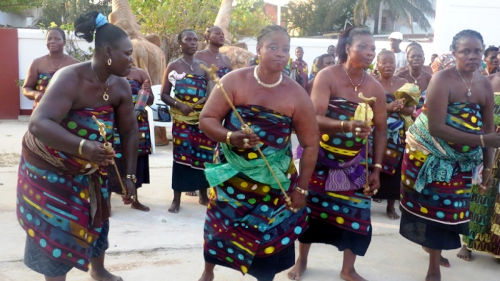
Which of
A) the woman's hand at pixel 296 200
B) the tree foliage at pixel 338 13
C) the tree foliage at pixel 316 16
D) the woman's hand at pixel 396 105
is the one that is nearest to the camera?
the woman's hand at pixel 296 200

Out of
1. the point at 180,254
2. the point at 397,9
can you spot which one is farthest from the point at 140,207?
the point at 397,9

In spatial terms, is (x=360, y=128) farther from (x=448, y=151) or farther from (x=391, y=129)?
(x=391, y=129)

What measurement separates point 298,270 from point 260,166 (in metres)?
1.29

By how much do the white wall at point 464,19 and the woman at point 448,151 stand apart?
13.0 metres

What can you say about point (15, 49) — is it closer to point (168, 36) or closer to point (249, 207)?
point (168, 36)

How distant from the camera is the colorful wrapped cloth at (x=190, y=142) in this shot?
5.82 metres

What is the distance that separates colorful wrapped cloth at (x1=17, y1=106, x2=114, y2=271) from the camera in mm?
3143

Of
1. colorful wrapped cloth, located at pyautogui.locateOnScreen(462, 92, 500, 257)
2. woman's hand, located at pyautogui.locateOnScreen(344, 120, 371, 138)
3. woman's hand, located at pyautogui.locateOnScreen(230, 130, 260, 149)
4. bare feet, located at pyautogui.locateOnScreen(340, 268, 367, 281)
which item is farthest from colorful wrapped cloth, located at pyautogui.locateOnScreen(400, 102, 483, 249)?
woman's hand, located at pyautogui.locateOnScreen(230, 130, 260, 149)

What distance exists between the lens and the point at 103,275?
392 cm

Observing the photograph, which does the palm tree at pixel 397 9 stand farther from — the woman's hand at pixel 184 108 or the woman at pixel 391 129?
the woman's hand at pixel 184 108

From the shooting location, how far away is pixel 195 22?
1475 centimetres

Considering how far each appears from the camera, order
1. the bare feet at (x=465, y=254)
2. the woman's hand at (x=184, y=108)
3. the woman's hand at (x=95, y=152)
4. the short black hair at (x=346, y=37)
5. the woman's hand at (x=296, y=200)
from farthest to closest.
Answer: the woman's hand at (x=184, y=108) < the bare feet at (x=465, y=254) < the short black hair at (x=346, y=37) < the woman's hand at (x=296, y=200) < the woman's hand at (x=95, y=152)

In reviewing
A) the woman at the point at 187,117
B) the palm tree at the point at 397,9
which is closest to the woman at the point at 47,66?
the woman at the point at 187,117

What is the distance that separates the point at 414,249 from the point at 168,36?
10538mm
